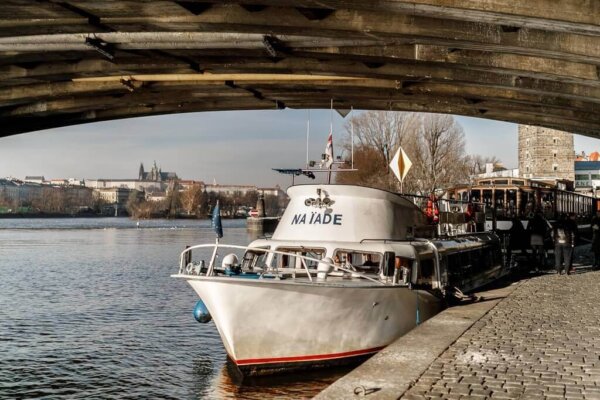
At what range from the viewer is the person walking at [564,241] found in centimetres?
2127

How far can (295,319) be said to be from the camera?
11547mm

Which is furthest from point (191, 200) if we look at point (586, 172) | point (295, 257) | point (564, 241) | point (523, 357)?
point (523, 357)

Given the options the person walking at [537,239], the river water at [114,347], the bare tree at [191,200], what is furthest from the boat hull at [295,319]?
the bare tree at [191,200]

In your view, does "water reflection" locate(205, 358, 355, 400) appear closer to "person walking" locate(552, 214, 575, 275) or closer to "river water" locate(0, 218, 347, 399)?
"river water" locate(0, 218, 347, 399)

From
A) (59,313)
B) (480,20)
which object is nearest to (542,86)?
(480,20)

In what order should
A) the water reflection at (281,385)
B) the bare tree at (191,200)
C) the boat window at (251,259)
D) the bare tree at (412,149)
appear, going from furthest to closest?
the bare tree at (191,200) → the bare tree at (412,149) → the boat window at (251,259) → the water reflection at (281,385)

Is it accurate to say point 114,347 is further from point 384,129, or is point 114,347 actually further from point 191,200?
point 191,200

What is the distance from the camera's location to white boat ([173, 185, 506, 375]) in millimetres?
11414

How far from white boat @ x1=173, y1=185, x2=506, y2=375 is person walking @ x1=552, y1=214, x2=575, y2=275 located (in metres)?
7.61

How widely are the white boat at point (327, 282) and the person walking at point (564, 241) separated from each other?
7.61 metres

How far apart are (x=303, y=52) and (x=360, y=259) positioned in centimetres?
582

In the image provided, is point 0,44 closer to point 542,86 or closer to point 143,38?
point 143,38

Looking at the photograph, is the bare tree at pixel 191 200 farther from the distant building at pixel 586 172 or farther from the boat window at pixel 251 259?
the boat window at pixel 251 259

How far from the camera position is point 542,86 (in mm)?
19109
